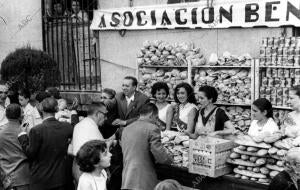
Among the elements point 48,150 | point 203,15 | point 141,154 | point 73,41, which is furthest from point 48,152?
point 73,41

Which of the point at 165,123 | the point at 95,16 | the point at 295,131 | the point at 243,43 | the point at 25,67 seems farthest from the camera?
the point at 95,16

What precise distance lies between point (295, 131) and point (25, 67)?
20.8 ft

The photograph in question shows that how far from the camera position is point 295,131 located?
5.60 m

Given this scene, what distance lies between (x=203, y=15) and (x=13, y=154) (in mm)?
4608

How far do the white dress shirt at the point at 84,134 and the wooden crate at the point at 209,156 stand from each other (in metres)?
1.22

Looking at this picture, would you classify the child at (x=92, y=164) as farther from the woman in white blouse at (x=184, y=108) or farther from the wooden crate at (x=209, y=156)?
the woman in white blouse at (x=184, y=108)

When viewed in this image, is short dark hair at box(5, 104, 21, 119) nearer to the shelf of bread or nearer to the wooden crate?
the wooden crate

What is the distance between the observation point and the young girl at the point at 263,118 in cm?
618

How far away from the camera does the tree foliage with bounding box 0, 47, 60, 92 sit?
10.2m

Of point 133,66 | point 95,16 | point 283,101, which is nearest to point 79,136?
point 283,101

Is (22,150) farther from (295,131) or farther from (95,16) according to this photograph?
(95,16)

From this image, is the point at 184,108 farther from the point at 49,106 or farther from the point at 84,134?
the point at 49,106

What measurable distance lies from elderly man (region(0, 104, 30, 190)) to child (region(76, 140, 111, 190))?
6.33 feet

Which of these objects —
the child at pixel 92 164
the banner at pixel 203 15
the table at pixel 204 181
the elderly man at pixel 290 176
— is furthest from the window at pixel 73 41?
the elderly man at pixel 290 176
